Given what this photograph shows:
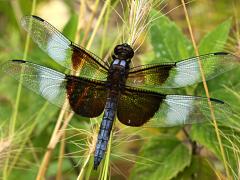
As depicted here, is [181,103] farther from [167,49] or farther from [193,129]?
[167,49]

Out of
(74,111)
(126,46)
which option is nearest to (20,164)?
(74,111)

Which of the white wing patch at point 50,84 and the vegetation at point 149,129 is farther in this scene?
the white wing patch at point 50,84

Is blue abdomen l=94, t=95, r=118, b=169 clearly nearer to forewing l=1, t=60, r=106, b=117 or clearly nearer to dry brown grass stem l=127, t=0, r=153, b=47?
forewing l=1, t=60, r=106, b=117

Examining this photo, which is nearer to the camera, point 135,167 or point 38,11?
point 135,167

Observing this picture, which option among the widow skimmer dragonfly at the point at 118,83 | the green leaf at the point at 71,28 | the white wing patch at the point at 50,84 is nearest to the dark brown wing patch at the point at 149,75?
the widow skimmer dragonfly at the point at 118,83

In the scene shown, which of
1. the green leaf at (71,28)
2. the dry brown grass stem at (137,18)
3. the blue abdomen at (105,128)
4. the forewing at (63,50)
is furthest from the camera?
the green leaf at (71,28)

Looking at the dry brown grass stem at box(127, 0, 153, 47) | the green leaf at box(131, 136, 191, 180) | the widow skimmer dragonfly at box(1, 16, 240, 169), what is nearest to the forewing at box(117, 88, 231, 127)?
the widow skimmer dragonfly at box(1, 16, 240, 169)

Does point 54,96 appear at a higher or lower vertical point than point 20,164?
higher

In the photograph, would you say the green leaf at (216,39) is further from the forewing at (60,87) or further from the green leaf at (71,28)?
the green leaf at (71,28)
